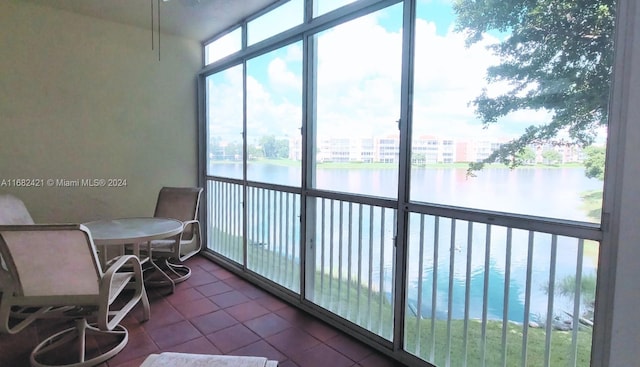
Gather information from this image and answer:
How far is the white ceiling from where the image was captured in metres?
3.13

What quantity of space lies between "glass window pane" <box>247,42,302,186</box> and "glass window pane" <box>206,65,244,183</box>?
10.8 inches

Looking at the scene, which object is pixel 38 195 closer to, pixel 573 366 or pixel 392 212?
pixel 392 212

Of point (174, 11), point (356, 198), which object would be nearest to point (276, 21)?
point (174, 11)

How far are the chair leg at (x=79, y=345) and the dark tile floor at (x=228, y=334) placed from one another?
45 millimetres

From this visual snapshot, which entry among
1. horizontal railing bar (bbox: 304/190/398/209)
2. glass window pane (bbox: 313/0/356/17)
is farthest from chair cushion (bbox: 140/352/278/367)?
glass window pane (bbox: 313/0/356/17)

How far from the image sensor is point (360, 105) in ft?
7.91

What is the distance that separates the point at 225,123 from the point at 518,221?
331 cm

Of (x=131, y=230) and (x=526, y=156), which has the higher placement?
(x=526, y=156)

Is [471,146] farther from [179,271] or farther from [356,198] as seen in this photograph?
[179,271]

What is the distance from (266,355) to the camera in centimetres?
218

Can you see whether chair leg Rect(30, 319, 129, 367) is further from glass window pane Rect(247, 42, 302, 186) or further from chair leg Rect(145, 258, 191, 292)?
glass window pane Rect(247, 42, 302, 186)

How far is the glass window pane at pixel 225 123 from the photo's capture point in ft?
12.5

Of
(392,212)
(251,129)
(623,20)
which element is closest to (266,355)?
(392,212)

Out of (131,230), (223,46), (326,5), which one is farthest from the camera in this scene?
(223,46)
